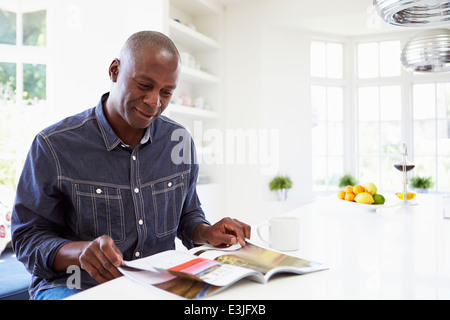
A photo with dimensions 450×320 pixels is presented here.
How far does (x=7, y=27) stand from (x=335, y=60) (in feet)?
12.1

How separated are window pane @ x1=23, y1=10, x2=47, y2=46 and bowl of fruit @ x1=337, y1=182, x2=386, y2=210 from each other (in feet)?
9.00

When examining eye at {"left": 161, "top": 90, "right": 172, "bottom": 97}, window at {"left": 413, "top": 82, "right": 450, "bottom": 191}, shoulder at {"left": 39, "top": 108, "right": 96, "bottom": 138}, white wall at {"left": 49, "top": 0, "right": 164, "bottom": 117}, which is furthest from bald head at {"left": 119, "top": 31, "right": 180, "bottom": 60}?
window at {"left": 413, "top": 82, "right": 450, "bottom": 191}

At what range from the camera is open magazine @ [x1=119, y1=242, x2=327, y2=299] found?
79cm

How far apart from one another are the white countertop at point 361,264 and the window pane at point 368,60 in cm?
384

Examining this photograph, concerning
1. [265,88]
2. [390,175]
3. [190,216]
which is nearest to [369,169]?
[390,175]

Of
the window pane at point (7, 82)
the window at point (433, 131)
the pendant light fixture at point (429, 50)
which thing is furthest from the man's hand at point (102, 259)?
the window at point (433, 131)

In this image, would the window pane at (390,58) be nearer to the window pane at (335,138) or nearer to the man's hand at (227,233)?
the window pane at (335,138)

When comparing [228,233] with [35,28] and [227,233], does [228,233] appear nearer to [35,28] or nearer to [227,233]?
[227,233]

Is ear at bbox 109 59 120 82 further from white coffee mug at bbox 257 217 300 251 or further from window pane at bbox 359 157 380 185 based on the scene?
window pane at bbox 359 157 380 185

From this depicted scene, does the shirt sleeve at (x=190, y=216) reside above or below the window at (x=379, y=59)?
below

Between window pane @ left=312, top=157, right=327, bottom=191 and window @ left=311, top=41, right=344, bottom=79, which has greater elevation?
window @ left=311, top=41, right=344, bottom=79

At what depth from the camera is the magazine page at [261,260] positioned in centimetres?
91

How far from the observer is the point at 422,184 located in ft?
16.1
